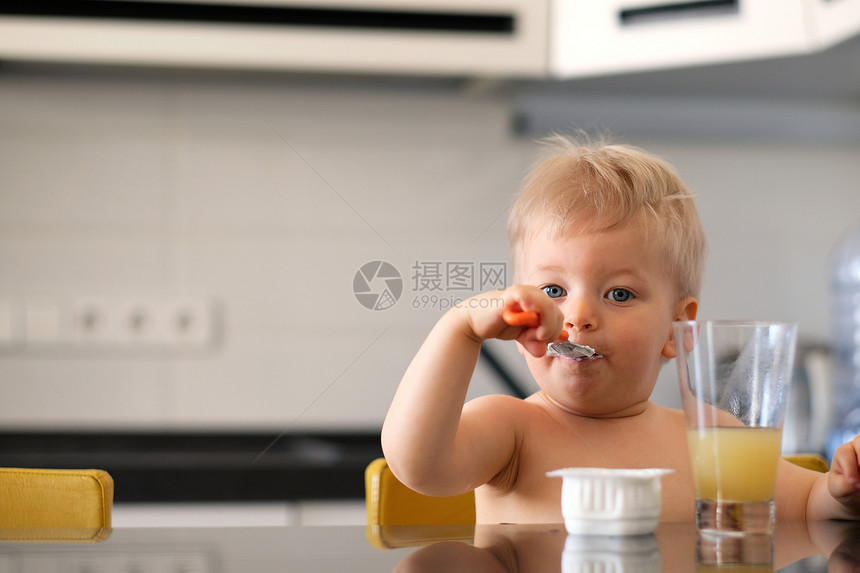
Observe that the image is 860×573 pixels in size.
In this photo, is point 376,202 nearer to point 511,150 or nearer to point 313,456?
point 511,150

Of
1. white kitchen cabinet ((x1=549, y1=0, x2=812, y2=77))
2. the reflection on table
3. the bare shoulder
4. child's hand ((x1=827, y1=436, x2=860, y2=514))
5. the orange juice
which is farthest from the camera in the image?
white kitchen cabinet ((x1=549, y1=0, x2=812, y2=77))

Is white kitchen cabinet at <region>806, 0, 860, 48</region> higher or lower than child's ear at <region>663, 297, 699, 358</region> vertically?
higher

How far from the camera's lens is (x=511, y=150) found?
2.10 metres

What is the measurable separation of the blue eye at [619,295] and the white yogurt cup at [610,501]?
0.32 meters

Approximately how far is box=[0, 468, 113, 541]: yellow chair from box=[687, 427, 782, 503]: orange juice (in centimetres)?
52

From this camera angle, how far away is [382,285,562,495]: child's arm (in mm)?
597

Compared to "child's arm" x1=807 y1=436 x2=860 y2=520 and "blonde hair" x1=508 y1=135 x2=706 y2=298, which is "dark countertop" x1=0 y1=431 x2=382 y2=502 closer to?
"blonde hair" x1=508 y1=135 x2=706 y2=298

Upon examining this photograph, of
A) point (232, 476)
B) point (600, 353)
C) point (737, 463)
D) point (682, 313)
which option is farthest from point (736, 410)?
point (232, 476)

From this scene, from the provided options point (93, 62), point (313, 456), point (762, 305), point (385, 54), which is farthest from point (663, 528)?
point (762, 305)

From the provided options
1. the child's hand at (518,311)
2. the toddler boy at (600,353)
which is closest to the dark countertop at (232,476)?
the toddler boy at (600,353)

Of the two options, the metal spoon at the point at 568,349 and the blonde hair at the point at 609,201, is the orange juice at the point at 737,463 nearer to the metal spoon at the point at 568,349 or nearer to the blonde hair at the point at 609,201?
the metal spoon at the point at 568,349

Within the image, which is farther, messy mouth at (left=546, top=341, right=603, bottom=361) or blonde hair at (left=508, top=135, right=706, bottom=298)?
blonde hair at (left=508, top=135, right=706, bottom=298)

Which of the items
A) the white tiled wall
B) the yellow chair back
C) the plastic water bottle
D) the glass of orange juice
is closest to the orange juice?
the glass of orange juice

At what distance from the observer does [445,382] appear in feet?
2.15
